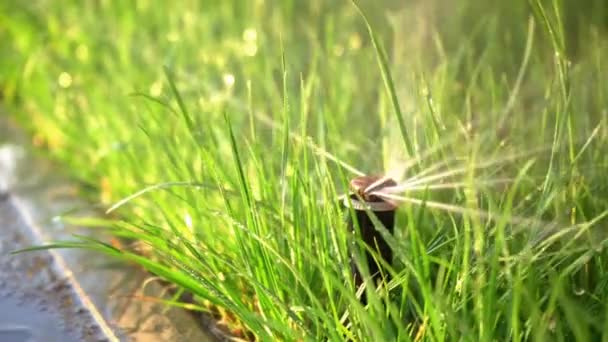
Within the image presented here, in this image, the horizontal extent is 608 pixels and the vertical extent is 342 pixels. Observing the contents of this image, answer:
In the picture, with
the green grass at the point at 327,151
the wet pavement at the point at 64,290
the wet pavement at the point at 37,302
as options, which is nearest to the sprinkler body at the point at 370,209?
the green grass at the point at 327,151

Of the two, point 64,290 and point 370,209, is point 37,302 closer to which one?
point 64,290

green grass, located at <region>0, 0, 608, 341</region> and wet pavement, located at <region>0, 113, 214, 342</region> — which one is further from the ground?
green grass, located at <region>0, 0, 608, 341</region>

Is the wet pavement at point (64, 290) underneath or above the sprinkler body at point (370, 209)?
underneath

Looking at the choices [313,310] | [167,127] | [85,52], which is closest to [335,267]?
[313,310]

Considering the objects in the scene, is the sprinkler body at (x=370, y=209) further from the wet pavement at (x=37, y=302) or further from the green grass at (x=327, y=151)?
the wet pavement at (x=37, y=302)

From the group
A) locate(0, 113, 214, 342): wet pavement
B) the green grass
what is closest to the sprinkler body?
the green grass

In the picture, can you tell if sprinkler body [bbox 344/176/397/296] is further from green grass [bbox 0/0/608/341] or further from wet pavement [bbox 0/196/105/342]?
wet pavement [bbox 0/196/105/342]

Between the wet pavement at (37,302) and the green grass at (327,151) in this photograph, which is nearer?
the green grass at (327,151)

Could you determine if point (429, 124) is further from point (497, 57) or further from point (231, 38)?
point (231, 38)
